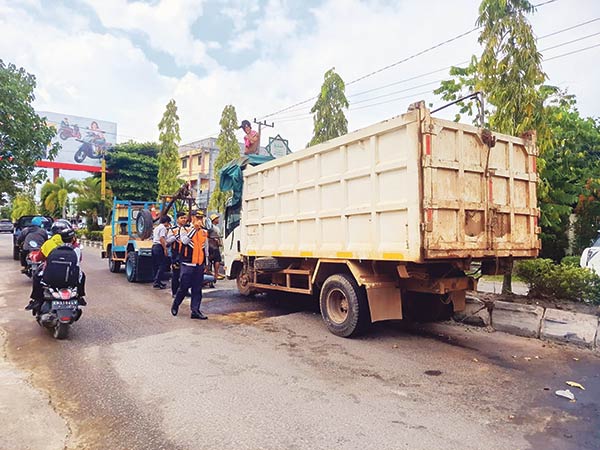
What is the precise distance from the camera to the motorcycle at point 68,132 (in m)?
41.8

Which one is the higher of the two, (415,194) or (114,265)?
(415,194)

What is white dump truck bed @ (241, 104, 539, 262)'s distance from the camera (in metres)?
5.07

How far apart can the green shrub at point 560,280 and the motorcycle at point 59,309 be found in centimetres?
640

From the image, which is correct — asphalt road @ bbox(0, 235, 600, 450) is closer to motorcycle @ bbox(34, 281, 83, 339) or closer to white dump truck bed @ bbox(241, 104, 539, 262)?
motorcycle @ bbox(34, 281, 83, 339)

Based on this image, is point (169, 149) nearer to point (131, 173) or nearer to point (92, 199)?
point (131, 173)

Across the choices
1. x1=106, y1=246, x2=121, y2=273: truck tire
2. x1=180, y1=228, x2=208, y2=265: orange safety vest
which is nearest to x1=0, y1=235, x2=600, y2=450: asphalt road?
x1=180, y1=228, x2=208, y2=265: orange safety vest

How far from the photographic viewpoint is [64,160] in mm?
40656

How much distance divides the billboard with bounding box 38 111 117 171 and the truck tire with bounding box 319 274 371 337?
1542 inches

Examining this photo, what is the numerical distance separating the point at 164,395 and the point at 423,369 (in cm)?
267

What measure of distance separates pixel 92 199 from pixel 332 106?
23223 millimetres

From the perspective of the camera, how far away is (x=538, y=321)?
19.4 ft

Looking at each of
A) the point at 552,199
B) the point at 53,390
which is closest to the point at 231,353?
the point at 53,390

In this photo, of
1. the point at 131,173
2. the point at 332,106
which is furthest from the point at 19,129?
the point at 131,173

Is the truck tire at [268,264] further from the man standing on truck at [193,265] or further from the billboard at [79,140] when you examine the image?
the billboard at [79,140]
